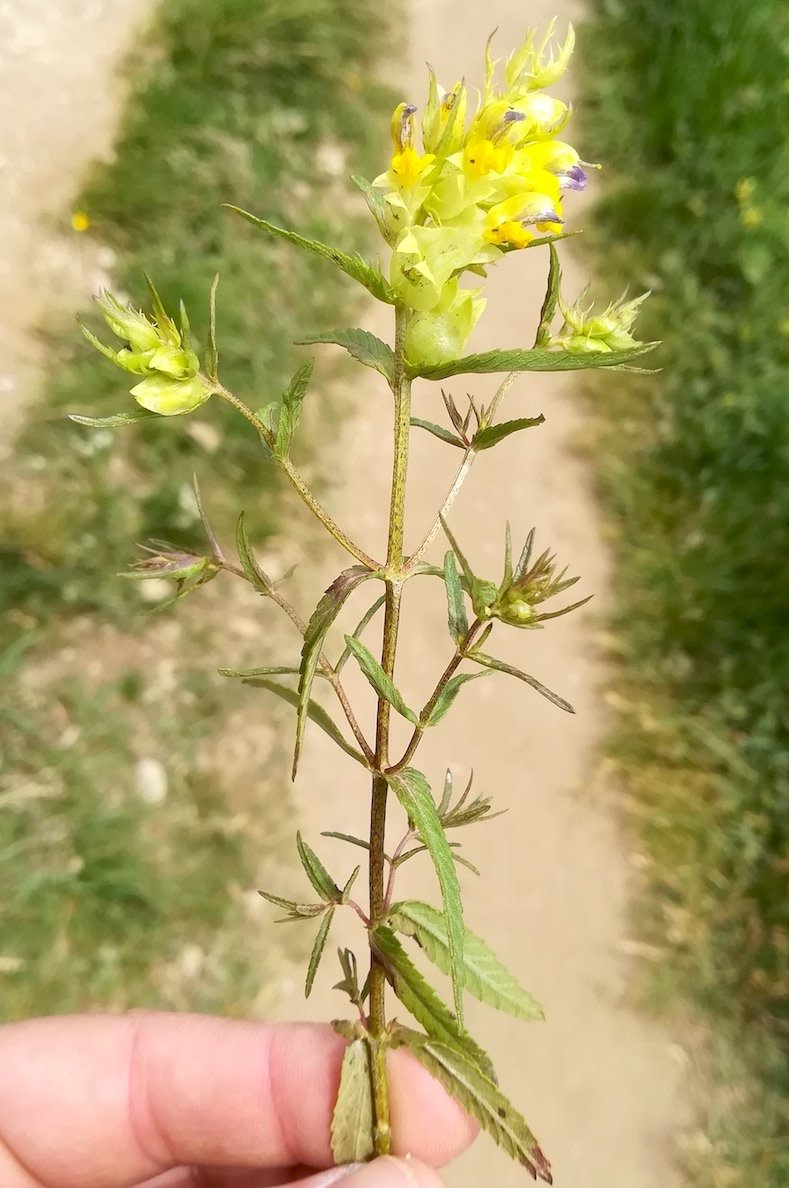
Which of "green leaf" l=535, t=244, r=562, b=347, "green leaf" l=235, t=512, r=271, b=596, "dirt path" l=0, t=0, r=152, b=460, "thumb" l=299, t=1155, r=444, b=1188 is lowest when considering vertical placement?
"thumb" l=299, t=1155, r=444, b=1188

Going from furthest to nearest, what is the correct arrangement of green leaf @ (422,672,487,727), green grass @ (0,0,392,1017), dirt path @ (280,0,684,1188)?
1. dirt path @ (280,0,684,1188)
2. green grass @ (0,0,392,1017)
3. green leaf @ (422,672,487,727)

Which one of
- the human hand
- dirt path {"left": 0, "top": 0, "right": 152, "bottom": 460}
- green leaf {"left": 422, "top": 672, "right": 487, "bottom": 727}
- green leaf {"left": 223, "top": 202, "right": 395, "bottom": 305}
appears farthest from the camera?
dirt path {"left": 0, "top": 0, "right": 152, "bottom": 460}

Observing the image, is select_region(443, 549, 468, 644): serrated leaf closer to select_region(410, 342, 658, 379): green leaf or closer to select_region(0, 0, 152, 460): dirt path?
select_region(410, 342, 658, 379): green leaf

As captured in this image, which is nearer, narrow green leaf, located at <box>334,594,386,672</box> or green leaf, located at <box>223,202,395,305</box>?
green leaf, located at <box>223,202,395,305</box>

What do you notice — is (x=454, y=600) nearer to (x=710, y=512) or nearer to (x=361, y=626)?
(x=361, y=626)

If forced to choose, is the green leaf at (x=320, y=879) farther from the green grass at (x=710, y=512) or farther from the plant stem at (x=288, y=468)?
the green grass at (x=710, y=512)

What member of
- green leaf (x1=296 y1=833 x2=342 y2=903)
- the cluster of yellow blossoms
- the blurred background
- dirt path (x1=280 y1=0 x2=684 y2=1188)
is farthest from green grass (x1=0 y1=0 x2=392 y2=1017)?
the cluster of yellow blossoms
